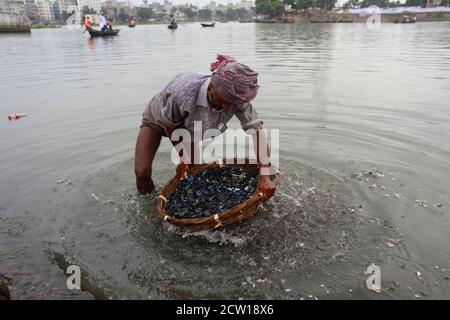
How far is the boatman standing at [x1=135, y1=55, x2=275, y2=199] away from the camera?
2.58m

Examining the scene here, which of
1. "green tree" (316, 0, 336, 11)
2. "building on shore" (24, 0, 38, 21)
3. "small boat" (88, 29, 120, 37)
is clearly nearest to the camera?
"small boat" (88, 29, 120, 37)

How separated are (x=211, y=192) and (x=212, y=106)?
829 millimetres

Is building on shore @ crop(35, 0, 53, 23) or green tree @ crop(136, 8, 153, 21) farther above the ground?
building on shore @ crop(35, 0, 53, 23)

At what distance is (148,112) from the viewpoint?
327 centimetres

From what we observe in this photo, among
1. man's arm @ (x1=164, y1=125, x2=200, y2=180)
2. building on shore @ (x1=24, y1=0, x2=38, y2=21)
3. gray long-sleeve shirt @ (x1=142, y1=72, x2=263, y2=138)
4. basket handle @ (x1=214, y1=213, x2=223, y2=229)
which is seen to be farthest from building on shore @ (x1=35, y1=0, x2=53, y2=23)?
basket handle @ (x1=214, y1=213, x2=223, y2=229)

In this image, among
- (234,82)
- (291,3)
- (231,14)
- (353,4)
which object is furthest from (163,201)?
(231,14)

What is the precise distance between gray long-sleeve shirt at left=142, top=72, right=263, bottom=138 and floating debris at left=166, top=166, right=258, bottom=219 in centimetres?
56

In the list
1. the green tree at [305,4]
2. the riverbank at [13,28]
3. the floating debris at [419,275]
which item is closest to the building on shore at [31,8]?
the green tree at [305,4]

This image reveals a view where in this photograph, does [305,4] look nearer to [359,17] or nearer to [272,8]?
[272,8]

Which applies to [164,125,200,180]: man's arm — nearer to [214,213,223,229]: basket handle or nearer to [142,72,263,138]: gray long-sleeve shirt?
[142,72,263,138]: gray long-sleeve shirt

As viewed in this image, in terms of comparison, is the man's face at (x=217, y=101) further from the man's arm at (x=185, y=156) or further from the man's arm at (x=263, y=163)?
the man's arm at (x=185, y=156)

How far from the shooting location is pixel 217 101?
9.05 ft
